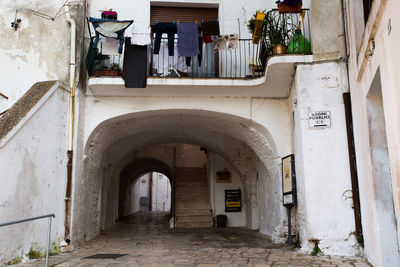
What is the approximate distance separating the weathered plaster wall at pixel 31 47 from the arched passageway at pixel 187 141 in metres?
1.77

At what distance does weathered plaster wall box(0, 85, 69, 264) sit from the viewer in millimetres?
6852

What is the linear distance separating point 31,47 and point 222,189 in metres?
8.45

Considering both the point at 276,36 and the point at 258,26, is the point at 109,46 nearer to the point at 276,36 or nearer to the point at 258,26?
the point at 258,26

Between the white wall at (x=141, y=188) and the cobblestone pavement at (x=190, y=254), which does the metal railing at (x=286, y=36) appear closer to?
the cobblestone pavement at (x=190, y=254)

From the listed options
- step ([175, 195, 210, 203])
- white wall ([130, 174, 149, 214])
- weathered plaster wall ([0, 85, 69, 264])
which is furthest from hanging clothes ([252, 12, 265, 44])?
white wall ([130, 174, 149, 214])

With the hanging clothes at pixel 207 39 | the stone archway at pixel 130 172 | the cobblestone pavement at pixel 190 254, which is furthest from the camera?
the stone archway at pixel 130 172

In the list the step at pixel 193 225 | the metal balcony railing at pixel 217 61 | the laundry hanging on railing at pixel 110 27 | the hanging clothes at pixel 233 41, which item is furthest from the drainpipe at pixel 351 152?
the step at pixel 193 225

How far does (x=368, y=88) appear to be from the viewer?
19.6 feet

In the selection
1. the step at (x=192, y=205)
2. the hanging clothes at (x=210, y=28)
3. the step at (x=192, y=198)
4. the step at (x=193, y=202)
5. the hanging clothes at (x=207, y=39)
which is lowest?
the step at (x=192, y=205)

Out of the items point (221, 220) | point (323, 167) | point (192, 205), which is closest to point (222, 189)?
point (221, 220)

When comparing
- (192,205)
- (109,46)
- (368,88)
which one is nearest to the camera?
(368,88)

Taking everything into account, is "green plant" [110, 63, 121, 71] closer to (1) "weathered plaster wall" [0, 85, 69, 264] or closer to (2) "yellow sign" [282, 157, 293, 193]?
(1) "weathered plaster wall" [0, 85, 69, 264]

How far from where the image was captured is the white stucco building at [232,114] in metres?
6.15

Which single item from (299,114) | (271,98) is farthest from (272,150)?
(299,114)
